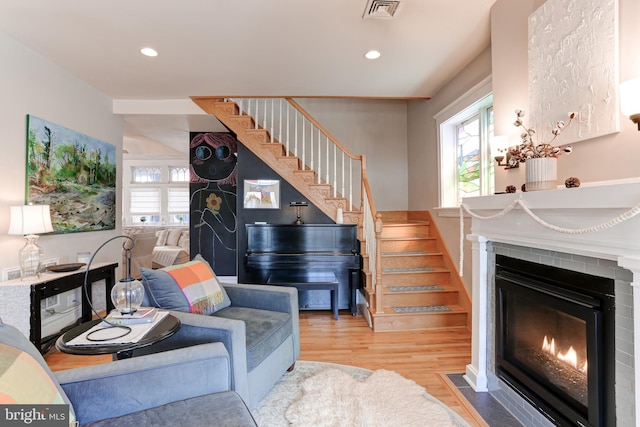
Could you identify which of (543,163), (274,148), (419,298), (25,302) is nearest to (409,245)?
(419,298)

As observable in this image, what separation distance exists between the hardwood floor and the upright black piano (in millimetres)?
475

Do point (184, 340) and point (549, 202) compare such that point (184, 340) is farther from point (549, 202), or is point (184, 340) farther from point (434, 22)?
point (434, 22)

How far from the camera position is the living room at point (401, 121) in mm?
1552

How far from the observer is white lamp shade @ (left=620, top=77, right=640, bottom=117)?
48.1 inches

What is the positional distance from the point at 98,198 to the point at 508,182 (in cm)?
430

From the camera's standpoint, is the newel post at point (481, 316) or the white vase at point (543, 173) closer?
the white vase at point (543, 173)

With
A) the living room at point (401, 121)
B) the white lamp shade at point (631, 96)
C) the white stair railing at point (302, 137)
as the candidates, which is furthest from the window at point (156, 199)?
the white lamp shade at point (631, 96)

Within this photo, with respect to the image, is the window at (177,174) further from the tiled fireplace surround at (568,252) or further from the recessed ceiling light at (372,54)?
the tiled fireplace surround at (568,252)

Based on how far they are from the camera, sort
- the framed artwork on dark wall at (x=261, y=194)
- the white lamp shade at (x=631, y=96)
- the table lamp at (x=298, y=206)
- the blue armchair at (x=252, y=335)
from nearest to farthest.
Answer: the white lamp shade at (x=631, y=96) < the blue armchair at (x=252, y=335) < the table lamp at (x=298, y=206) < the framed artwork on dark wall at (x=261, y=194)

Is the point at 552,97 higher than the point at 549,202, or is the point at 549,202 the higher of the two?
the point at 552,97

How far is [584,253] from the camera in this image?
1363 millimetres

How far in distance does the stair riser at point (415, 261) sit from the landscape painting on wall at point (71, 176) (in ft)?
11.5

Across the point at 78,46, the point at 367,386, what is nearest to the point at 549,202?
the point at 367,386

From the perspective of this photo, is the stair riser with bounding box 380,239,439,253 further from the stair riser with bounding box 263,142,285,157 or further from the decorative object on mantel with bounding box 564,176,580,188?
the decorative object on mantel with bounding box 564,176,580,188
